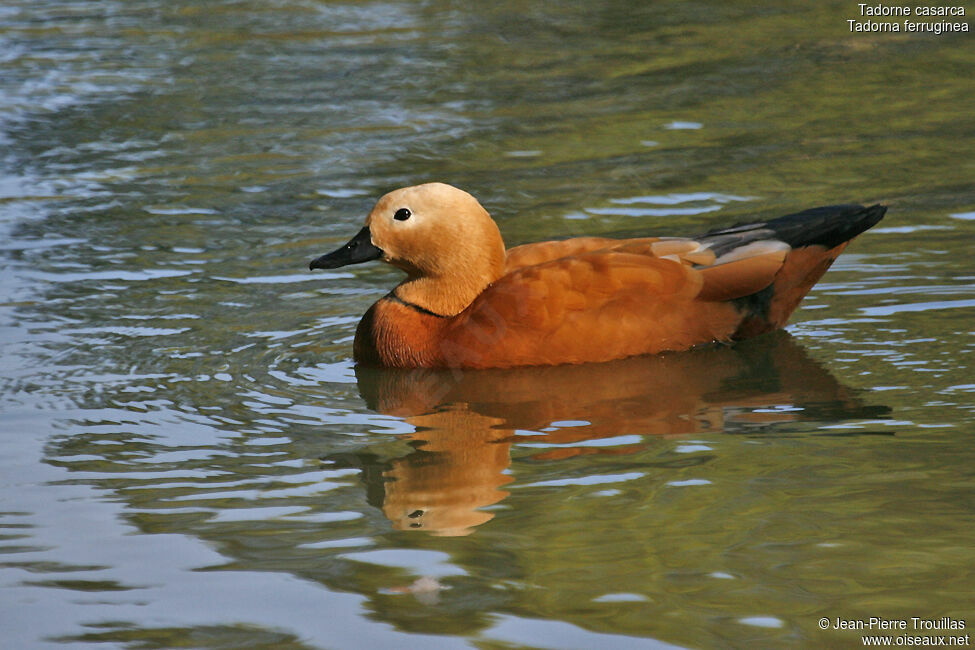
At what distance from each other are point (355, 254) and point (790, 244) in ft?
7.10

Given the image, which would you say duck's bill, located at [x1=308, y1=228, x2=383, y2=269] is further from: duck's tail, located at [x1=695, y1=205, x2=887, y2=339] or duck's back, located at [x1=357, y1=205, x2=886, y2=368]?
duck's tail, located at [x1=695, y1=205, x2=887, y2=339]

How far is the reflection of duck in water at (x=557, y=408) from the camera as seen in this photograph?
5.45m

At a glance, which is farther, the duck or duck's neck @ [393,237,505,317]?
duck's neck @ [393,237,505,317]

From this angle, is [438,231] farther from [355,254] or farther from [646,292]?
[646,292]

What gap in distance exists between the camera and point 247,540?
197 inches

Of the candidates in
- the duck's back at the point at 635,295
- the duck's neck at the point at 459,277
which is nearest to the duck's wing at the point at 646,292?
the duck's back at the point at 635,295

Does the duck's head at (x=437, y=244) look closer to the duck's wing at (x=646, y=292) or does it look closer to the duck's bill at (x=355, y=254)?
the duck's bill at (x=355, y=254)

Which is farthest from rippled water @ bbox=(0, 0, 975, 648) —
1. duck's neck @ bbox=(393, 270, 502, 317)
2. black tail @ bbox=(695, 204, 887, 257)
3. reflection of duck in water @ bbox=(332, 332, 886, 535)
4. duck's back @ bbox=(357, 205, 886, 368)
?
black tail @ bbox=(695, 204, 887, 257)

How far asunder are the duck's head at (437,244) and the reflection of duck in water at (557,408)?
1.43 feet

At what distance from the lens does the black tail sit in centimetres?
727

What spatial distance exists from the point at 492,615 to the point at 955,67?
950 cm

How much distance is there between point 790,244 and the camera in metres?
7.26

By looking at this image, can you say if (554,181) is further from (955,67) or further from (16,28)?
(16,28)

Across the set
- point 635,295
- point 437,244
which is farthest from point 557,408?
point 437,244
